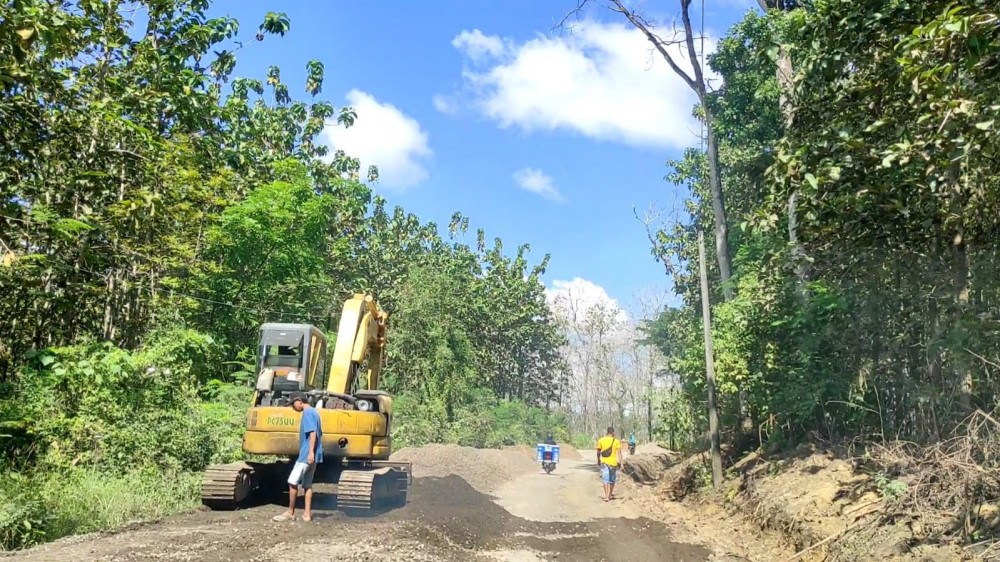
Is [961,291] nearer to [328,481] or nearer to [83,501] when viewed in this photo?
[328,481]

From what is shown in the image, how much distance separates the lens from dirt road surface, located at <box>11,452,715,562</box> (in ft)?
27.4

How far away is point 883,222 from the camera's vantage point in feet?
33.6

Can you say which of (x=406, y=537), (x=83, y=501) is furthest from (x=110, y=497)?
(x=406, y=537)

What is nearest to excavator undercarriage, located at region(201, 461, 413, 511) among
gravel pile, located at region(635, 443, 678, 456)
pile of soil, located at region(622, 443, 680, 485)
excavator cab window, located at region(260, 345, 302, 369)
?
excavator cab window, located at region(260, 345, 302, 369)

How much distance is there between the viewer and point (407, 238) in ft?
188

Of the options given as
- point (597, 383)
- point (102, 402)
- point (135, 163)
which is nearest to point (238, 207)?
point (135, 163)

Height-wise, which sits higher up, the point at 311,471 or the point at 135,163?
the point at 135,163

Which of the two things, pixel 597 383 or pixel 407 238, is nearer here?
pixel 407 238

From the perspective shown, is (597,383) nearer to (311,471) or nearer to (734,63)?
(734,63)

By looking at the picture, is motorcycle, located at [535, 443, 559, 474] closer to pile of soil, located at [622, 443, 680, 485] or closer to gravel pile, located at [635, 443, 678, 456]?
pile of soil, located at [622, 443, 680, 485]

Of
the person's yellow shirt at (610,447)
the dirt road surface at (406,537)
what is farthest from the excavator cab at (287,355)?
the person's yellow shirt at (610,447)

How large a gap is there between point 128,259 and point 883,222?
56.6 ft

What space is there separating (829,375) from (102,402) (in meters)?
14.5

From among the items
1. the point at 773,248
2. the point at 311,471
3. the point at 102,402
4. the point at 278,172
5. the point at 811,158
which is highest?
the point at 278,172
